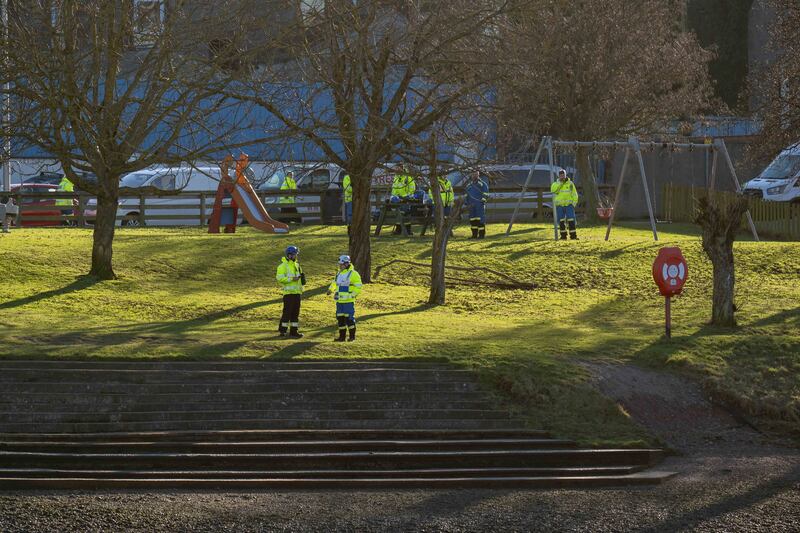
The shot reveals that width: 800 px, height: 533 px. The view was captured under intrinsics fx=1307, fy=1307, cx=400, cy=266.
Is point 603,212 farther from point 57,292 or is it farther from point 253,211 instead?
point 57,292

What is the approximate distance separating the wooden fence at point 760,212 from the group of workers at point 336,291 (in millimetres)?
17269


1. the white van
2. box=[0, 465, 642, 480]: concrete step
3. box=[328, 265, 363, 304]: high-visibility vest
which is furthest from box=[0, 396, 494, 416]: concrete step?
the white van

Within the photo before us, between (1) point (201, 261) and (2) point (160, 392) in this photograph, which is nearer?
(2) point (160, 392)

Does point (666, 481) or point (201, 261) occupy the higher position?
point (201, 261)

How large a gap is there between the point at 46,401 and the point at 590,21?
27.7 metres

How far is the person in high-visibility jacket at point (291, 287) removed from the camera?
21531mm

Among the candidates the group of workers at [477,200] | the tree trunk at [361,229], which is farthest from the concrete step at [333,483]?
the group of workers at [477,200]

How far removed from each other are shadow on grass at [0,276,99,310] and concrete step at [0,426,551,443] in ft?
26.3

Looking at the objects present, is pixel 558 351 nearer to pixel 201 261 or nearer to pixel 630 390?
pixel 630 390

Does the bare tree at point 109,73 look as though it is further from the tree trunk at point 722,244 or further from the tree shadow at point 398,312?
the tree trunk at point 722,244

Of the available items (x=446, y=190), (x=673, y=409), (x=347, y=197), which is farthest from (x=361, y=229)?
(x=673, y=409)

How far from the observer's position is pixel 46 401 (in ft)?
61.3

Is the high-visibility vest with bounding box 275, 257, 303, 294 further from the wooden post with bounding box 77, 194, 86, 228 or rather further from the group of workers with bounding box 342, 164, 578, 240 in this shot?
the wooden post with bounding box 77, 194, 86, 228

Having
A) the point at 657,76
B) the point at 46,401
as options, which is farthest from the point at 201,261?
the point at 657,76
